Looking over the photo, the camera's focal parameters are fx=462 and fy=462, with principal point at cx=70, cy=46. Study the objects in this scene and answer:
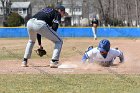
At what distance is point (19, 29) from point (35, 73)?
33232 millimetres

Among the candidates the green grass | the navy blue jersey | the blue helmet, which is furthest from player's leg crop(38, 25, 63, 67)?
the green grass

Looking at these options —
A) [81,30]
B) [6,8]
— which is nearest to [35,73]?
[81,30]

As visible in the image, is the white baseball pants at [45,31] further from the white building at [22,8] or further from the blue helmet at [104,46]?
the white building at [22,8]

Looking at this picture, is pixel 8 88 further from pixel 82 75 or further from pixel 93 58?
pixel 93 58

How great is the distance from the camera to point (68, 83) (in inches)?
314

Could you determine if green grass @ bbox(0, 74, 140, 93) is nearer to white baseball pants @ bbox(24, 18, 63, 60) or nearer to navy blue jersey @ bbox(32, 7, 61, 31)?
white baseball pants @ bbox(24, 18, 63, 60)

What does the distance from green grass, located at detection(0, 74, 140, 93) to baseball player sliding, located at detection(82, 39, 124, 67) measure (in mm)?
1904

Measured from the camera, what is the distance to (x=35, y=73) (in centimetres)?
963

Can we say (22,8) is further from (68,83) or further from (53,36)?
(68,83)

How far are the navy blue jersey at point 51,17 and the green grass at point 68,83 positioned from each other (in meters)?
2.02

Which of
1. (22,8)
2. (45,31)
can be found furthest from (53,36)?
(22,8)

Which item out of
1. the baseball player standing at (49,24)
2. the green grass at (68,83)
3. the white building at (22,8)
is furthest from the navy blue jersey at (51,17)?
the white building at (22,8)

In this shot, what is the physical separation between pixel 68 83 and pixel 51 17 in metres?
3.21

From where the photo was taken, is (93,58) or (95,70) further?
(93,58)
